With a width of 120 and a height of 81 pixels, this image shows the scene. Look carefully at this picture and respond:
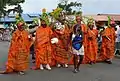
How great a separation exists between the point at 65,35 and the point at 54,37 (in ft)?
1.55

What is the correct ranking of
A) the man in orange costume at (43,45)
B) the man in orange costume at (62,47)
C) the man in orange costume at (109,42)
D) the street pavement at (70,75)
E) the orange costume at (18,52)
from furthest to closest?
1. the man in orange costume at (109,42)
2. the man in orange costume at (62,47)
3. the man in orange costume at (43,45)
4. the orange costume at (18,52)
5. the street pavement at (70,75)

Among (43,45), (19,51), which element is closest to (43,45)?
(43,45)

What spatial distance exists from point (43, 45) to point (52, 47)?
737mm

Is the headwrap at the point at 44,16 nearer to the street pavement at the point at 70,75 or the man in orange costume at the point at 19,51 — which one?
the man in orange costume at the point at 19,51

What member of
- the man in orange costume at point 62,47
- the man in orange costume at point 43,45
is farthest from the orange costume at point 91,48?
the man in orange costume at point 43,45

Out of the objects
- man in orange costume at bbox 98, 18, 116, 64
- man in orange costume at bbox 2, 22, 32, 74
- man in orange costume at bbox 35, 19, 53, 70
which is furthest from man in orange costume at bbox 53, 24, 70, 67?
man in orange costume at bbox 98, 18, 116, 64

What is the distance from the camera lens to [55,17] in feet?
42.9

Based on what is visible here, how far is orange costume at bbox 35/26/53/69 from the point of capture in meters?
12.3

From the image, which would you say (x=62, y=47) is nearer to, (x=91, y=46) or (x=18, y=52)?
(x=91, y=46)

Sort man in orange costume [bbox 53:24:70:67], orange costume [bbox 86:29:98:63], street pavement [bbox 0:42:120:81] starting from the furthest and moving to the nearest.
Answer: orange costume [bbox 86:29:98:63] < man in orange costume [bbox 53:24:70:67] < street pavement [bbox 0:42:120:81]

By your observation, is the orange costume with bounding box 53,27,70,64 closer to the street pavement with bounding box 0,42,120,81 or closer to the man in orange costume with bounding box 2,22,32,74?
the street pavement with bounding box 0,42,120,81

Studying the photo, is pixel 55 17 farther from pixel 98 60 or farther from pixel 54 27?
pixel 98 60

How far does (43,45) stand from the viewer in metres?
12.3

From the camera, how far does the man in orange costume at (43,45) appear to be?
40.4ft
